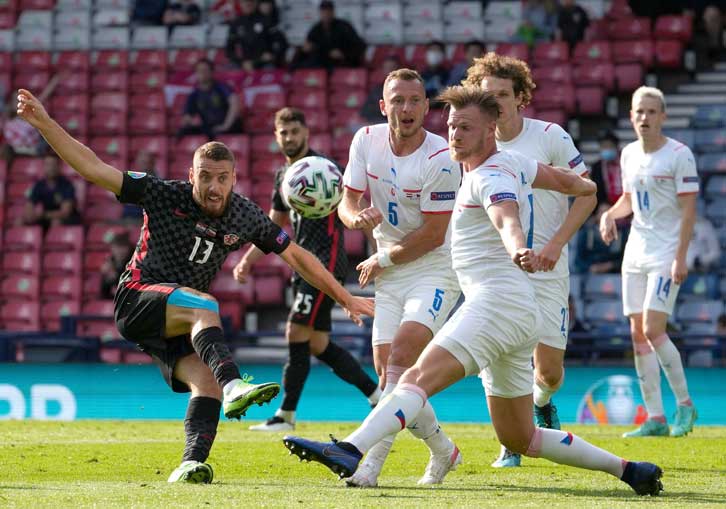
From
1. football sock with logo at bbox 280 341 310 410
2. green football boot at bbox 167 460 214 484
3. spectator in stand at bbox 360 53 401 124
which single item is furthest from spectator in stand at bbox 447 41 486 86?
green football boot at bbox 167 460 214 484

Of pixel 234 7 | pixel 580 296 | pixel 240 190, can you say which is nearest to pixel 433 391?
pixel 580 296

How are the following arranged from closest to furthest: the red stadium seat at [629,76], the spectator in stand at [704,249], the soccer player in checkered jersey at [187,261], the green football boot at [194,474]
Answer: the green football boot at [194,474] → the soccer player in checkered jersey at [187,261] → the spectator in stand at [704,249] → the red stadium seat at [629,76]

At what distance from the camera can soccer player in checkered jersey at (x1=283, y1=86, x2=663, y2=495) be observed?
19.1ft

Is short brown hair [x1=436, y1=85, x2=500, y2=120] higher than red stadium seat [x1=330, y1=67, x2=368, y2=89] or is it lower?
lower

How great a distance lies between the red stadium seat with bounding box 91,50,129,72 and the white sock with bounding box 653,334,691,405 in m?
12.0

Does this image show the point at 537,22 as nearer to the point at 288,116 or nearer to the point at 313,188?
the point at 288,116

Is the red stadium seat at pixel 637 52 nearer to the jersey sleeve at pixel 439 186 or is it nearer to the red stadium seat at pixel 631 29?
the red stadium seat at pixel 631 29

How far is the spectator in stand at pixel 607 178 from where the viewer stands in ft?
51.3

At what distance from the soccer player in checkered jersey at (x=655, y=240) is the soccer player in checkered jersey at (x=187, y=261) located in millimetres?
4040

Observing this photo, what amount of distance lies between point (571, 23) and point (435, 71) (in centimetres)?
263

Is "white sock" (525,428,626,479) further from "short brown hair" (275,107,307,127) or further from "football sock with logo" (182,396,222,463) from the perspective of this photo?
"short brown hair" (275,107,307,127)

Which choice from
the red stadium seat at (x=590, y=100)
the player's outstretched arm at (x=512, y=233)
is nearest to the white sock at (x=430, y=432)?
the player's outstretched arm at (x=512, y=233)

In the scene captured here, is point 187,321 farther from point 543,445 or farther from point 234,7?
point 234,7

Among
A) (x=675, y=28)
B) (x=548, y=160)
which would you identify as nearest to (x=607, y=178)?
(x=675, y=28)
